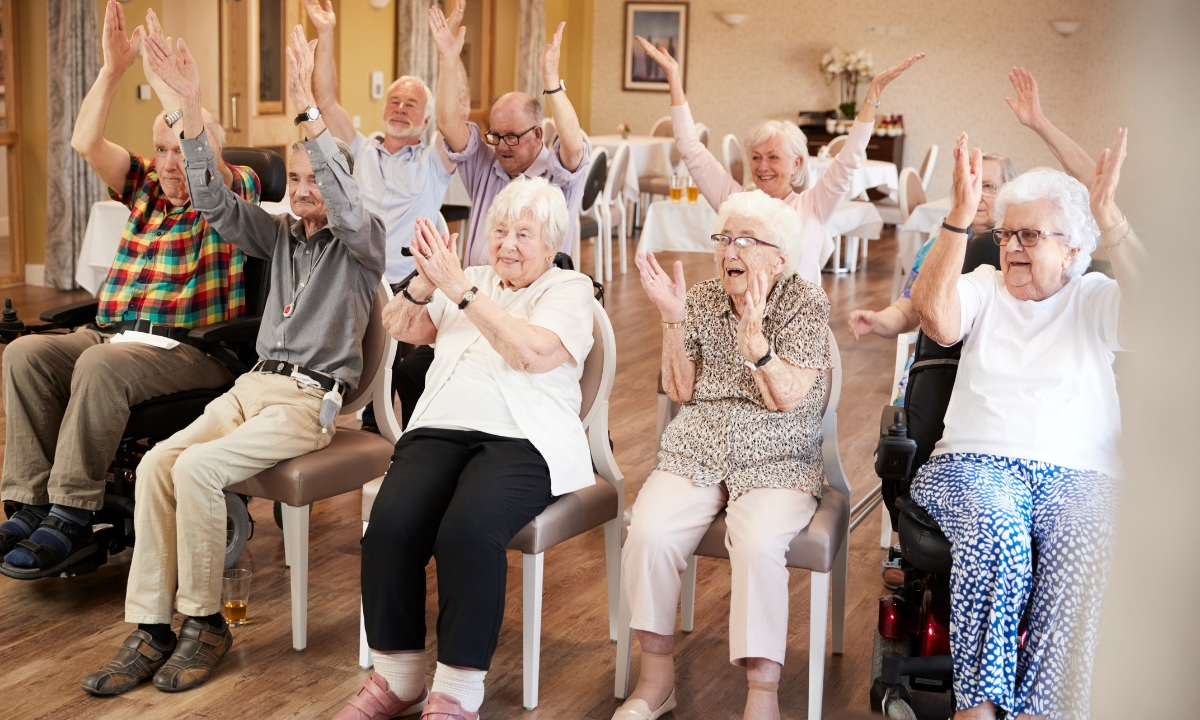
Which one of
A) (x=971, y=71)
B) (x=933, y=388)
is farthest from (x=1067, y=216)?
(x=971, y=71)

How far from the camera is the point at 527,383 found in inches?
95.0

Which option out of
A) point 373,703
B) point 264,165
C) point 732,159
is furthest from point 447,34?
point 732,159

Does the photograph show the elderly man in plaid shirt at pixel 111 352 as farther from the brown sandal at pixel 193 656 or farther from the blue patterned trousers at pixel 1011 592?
the blue patterned trousers at pixel 1011 592

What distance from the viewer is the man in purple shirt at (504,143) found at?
3.25 metres

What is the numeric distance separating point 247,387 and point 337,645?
0.65 m

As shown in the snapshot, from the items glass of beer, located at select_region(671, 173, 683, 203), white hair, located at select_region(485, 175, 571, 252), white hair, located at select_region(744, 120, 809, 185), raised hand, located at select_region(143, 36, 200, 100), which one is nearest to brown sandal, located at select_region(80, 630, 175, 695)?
white hair, located at select_region(485, 175, 571, 252)

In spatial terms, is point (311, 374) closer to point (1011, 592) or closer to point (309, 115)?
point (309, 115)

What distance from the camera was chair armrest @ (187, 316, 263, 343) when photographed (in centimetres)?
277

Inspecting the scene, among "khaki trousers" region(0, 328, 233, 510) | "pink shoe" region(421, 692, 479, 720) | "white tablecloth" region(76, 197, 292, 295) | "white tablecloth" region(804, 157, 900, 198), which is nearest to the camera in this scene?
"pink shoe" region(421, 692, 479, 720)

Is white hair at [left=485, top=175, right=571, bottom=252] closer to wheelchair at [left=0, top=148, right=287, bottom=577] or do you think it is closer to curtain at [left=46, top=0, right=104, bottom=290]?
wheelchair at [left=0, top=148, right=287, bottom=577]

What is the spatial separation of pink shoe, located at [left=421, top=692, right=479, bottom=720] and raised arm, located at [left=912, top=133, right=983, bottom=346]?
1.21 meters

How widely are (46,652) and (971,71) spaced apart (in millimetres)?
10890

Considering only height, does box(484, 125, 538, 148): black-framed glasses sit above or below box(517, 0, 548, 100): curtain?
below

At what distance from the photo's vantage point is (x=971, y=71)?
11.5 m
